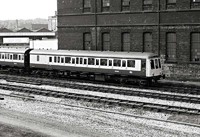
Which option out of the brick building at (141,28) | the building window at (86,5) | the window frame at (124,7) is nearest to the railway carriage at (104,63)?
the brick building at (141,28)

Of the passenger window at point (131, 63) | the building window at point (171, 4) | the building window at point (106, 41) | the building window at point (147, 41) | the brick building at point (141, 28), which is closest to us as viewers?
the passenger window at point (131, 63)

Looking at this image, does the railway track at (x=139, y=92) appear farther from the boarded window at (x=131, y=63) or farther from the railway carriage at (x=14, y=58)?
the railway carriage at (x=14, y=58)

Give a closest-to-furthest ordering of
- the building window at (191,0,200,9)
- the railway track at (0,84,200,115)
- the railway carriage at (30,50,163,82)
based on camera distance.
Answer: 1. the railway track at (0,84,200,115)
2. the railway carriage at (30,50,163,82)
3. the building window at (191,0,200,9)

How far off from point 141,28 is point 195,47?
5430 millimetres

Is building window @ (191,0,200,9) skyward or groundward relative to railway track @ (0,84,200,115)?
skyward

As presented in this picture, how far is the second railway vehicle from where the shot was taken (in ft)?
85.4

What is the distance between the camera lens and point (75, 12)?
36688 millimetres

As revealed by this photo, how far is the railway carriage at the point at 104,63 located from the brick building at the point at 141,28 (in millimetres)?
3849

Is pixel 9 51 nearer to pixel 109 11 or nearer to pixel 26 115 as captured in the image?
pixel 109 11

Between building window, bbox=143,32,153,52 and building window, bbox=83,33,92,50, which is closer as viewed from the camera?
building window, bbox=143,32,153,52

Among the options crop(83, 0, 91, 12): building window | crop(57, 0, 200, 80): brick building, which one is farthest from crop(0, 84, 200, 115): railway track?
crop(83, 0, 91, 12): building window

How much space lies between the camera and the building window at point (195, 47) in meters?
28.7

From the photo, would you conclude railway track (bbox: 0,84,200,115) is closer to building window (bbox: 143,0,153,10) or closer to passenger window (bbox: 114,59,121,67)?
passenger window (bbox: 114,59,121,67)

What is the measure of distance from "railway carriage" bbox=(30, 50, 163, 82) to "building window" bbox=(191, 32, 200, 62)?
13.1 feet
